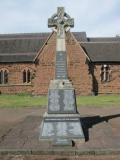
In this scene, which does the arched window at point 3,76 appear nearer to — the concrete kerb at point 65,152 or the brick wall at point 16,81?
the brick wall at point 16,81

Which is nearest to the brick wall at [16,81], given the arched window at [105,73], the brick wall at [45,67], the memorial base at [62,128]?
the brick wall at [45,67]

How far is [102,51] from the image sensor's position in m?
40.8

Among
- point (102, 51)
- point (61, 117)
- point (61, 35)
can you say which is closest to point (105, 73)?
point (102, 51)

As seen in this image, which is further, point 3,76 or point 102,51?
point 3,76

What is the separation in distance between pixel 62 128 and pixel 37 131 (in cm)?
267

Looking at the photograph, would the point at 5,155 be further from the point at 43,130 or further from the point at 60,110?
the point at 60,110

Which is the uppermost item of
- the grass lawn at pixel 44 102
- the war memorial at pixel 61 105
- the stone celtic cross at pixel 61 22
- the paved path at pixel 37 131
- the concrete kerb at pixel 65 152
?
the stone celtic cross at pixel 61 22

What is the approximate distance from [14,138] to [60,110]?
2.27 metres

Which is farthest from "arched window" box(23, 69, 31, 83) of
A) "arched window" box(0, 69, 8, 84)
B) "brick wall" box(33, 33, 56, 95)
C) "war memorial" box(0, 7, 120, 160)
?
"war memorial" box(0, 7, 120, 160)

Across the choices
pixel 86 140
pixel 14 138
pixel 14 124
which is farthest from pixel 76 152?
pixel 14 124

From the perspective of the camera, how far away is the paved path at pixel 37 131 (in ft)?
43.2

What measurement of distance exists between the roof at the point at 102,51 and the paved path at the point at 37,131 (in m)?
15.9

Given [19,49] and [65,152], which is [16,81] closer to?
[19,49]

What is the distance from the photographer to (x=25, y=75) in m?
42.2
